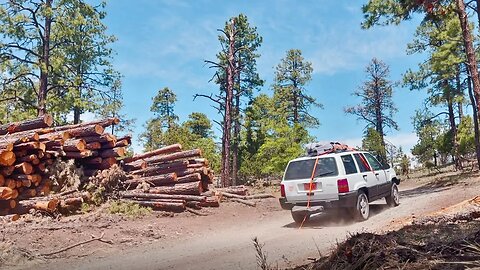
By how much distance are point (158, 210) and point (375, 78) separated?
124 ft

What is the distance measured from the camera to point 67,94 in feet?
70.7

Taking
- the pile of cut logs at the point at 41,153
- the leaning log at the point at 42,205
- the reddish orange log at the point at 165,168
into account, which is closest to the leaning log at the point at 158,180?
the reddish orange log at the point at 165,168

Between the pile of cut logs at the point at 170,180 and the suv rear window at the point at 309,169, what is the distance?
412 cm

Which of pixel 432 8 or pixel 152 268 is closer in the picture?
pixel 152 268

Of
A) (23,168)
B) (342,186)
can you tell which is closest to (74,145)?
(23,168)

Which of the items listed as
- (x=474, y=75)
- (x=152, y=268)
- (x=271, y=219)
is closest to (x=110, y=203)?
(x=271, y=219)

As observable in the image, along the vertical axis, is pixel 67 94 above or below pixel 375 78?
below

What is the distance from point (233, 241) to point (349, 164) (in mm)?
4066

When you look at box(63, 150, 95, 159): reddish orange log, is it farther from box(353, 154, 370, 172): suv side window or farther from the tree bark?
the tree bark

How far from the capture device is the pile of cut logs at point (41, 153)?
478 inches

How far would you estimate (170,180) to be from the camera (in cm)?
1462

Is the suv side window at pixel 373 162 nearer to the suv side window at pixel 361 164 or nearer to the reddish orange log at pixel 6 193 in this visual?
the suv side window at pixel 361 164

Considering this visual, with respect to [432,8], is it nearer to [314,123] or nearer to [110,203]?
[110,203]

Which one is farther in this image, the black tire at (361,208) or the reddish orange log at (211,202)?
the reddish orange log at (211,202)
